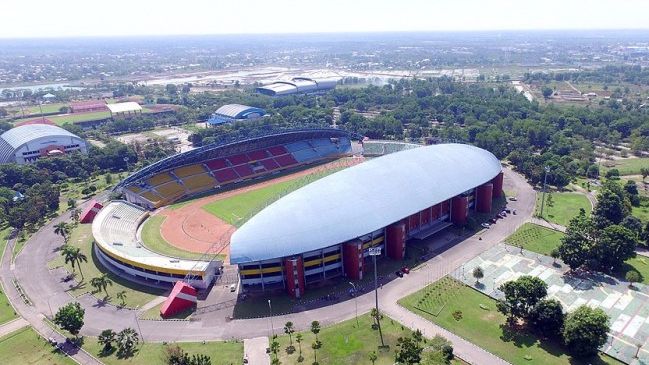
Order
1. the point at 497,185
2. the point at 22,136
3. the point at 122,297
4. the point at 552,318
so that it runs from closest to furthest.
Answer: the point at 552,318
the point at 122,297
the point at 497,185
the point at 22,136

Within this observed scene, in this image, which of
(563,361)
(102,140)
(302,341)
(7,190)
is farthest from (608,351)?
(102,140)

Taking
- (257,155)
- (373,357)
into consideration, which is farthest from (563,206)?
(257,155)

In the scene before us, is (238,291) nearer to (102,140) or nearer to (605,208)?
(605,208)

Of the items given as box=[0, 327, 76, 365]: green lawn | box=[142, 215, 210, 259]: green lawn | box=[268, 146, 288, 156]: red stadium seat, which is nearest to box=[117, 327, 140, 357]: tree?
box=[0, 327, 76, 365]: green lawn

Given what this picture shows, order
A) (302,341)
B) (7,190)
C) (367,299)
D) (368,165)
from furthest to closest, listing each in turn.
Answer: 1. (7,190)
2. (368,165)
3. (367,299)
4. (302,341)

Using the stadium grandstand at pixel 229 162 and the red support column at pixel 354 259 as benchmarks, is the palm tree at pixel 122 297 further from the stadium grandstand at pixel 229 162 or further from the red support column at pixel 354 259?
the stadium grandstand at pixel 229 162

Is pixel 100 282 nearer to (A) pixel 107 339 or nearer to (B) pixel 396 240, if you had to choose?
(A) pixel 107 339
